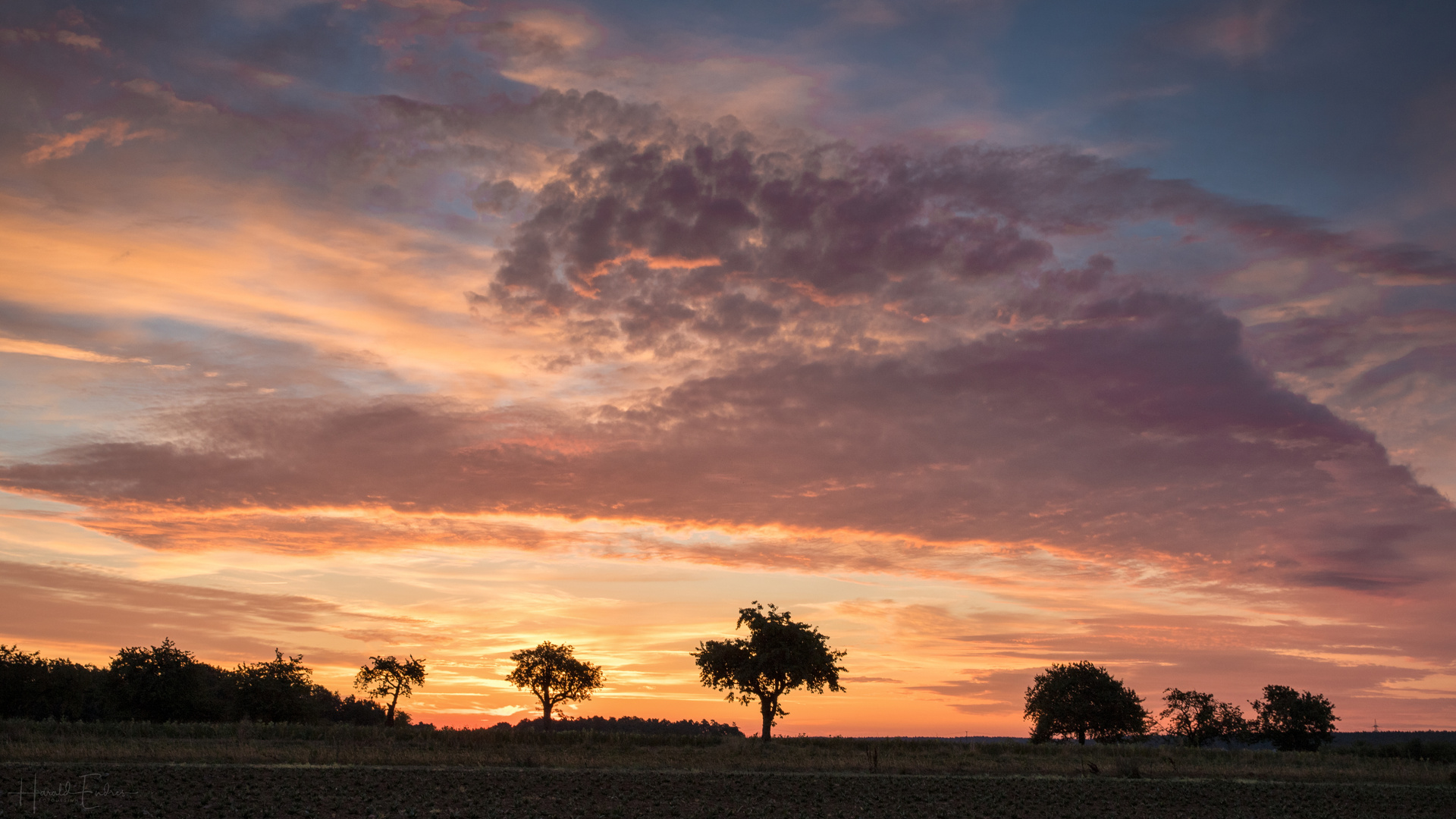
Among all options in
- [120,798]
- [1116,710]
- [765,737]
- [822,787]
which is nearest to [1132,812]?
[822,787]

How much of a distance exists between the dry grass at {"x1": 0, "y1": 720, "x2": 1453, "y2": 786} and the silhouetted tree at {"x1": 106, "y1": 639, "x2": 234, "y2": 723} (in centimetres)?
1881

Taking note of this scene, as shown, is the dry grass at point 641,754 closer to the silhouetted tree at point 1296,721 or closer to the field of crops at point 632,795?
the field of crops at point 632,795

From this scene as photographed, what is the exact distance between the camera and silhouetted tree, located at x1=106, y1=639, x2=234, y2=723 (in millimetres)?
80875

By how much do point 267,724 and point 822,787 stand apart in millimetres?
44948

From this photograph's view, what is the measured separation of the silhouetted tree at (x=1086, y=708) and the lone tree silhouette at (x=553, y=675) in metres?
49.8

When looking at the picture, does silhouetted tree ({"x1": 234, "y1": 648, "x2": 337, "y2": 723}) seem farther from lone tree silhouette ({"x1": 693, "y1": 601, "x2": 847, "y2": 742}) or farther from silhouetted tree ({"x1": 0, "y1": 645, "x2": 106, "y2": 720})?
lone tree silhouette ({"x1": 693, "y1": 601, "x2": 847, "y2": 742})

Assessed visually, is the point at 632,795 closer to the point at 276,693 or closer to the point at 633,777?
the point at 633,777

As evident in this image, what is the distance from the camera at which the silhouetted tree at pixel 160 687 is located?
3184 inches

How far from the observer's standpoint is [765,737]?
79.4m

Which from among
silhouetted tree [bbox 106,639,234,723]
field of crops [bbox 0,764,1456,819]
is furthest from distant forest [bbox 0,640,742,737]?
field of crops [bbox 0,764,1456,819]

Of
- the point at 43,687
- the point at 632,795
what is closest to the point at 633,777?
the point at 632,795

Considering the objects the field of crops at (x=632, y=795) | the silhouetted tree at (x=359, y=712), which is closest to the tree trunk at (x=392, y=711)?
the silhouetted tree at (x=359, y=712)

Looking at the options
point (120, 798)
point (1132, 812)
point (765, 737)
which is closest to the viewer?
point (120, 798)

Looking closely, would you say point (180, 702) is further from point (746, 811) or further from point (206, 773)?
point (746, 811)
